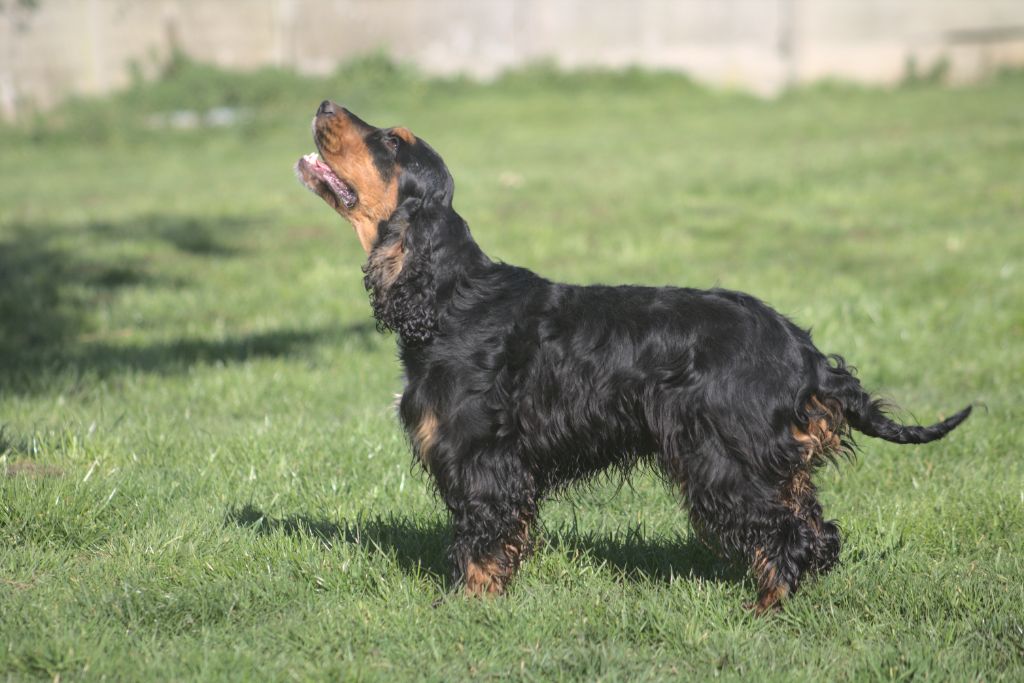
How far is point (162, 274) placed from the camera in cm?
1045

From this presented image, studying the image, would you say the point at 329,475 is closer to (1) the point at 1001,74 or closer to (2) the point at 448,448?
(2) the point at 448,448

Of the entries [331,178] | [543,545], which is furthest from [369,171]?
[543,545]

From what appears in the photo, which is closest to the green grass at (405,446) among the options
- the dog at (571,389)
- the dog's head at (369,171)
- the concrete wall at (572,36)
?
the dog at (571,389)

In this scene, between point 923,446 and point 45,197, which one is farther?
point 45,197

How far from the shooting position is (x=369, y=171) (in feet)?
15.0

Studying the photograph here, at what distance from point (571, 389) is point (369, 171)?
1218mm

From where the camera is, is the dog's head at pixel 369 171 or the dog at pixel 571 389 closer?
the dog at pixel 571 389

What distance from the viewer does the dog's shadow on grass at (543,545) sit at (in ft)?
14.6

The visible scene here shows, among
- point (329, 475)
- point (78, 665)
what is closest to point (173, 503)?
point (329, 475)

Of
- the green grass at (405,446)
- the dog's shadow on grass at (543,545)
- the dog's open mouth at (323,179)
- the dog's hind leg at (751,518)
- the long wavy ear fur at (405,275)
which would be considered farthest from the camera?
the dog's open mouth at (323,179)

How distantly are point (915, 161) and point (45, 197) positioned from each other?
37.6 feet

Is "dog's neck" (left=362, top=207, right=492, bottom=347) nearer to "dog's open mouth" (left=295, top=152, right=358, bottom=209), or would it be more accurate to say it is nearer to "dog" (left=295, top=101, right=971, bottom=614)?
"dog" (left=295, top=101, right=971, bottom=614)

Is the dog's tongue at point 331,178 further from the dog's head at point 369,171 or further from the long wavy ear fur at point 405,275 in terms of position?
the long wavy ear fur at point 405,275

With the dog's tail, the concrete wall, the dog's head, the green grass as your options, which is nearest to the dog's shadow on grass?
the green grass
